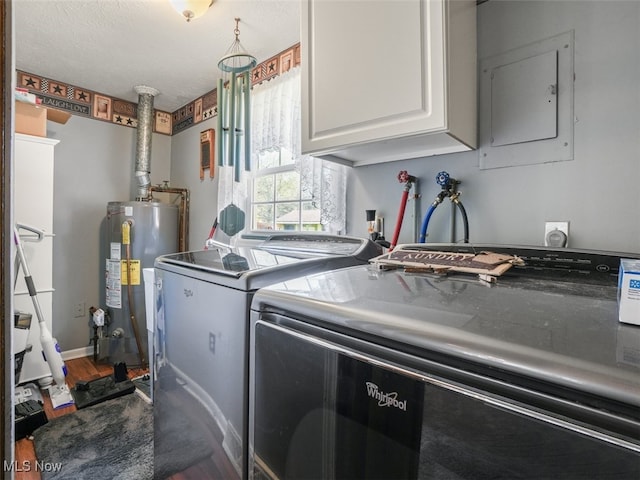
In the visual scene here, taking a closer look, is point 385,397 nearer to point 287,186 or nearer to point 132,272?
point 287,186

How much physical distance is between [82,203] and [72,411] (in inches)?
74.3

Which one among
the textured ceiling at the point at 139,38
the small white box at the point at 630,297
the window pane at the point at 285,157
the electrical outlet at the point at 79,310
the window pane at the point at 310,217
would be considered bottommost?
the electrical outlet at the point at 79,310

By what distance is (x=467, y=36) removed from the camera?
125cm

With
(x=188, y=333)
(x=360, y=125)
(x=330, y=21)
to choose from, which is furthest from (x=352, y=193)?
(x=188, y=333)

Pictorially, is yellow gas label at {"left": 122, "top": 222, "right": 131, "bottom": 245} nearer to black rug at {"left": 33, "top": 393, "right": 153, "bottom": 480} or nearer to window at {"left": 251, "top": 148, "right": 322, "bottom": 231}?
window at {"left": 251, "top": 148, "right": 322, "bottom": 231}

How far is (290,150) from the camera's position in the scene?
2.12 m

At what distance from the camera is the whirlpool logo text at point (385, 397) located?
57 cm

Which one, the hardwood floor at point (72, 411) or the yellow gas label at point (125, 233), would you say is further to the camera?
the yellow gas label at point (125, 233)

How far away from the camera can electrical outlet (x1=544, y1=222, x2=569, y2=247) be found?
1157 millimetres

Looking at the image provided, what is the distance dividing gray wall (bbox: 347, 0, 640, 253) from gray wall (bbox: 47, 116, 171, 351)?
3319 mm

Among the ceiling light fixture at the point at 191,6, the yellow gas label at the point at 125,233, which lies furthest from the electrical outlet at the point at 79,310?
the ceiling light fixture at the point at 191,6

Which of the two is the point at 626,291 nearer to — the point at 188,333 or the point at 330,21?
the point at 188,333

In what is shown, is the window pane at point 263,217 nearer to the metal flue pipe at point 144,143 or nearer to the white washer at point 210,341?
the white washer at point 210,341
